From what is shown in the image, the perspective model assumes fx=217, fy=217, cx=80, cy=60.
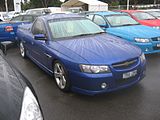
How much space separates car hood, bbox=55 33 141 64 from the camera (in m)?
3.87

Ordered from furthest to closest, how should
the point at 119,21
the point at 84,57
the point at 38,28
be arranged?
the point at 119,21 → the point at 38,28 → the point at 84,57

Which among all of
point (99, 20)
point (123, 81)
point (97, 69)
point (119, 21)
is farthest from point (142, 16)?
point (97, 69)

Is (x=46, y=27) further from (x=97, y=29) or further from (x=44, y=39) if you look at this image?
(x=97, y=29)

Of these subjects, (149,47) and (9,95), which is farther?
(149,47)

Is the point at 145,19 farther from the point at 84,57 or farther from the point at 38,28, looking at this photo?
the point at 84,57

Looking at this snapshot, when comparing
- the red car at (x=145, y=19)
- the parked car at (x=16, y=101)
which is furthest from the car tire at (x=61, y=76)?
the red car at (x=145, y=19)

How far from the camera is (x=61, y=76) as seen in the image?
438 cm

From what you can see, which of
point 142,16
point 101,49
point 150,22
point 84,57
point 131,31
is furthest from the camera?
point 142,16

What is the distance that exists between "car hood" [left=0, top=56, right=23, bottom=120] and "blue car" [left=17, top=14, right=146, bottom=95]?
146 cm

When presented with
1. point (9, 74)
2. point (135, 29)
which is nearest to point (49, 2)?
point (135, 29)

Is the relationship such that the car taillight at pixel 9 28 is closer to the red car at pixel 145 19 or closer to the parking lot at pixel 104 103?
the parking lot at pixel 104 103

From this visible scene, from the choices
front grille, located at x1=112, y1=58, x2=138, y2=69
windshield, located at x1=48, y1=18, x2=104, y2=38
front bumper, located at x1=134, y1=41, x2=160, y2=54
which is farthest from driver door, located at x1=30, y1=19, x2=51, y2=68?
front bumper, located at x1=134, y1=41, x2=160, y2=54

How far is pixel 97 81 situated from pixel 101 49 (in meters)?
0.76

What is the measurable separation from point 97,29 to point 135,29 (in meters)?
2.19
